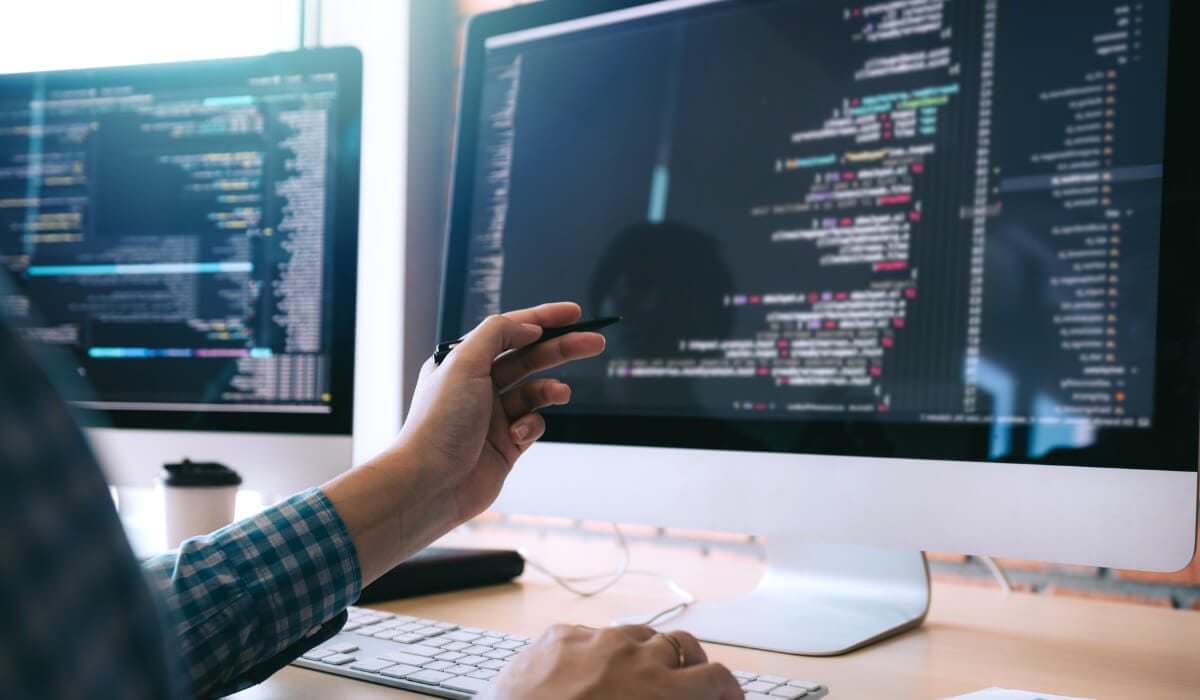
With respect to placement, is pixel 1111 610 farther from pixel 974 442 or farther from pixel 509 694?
pixel 509 694

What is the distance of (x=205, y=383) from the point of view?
→ 1083mm

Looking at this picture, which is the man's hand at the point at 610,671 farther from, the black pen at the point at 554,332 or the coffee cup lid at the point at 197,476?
the coffee cup lid at the point at 197,476

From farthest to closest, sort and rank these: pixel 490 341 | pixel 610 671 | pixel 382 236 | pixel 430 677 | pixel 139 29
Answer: pixel 139 29 < pixel 382 236 < pixel 490 341 < pixel 430 677 < pixel 610 671

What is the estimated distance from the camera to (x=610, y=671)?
47 centimetres

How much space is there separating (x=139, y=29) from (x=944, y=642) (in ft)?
5.31

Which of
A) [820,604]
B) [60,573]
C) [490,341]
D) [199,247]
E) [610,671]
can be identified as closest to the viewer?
[60,573]

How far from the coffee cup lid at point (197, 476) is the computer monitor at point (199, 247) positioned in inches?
1.5

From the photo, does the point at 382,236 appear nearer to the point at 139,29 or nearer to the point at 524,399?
the point at 524,399

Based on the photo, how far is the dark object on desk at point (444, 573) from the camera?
34.8 inches

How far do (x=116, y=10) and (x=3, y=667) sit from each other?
170 cm

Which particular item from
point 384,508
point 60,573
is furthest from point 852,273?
point 60,573

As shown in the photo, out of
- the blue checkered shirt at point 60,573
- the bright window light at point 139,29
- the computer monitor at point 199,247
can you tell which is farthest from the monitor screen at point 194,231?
the blue checkered shirt at point 60,573

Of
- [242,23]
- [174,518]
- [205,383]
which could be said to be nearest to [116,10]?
[242,23]

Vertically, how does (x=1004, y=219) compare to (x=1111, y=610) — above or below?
above
